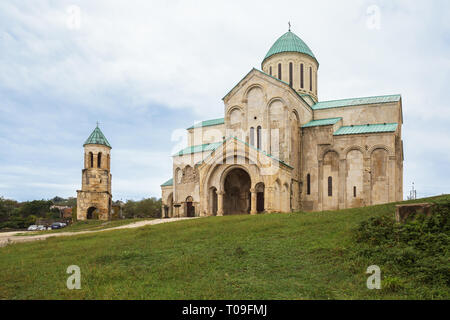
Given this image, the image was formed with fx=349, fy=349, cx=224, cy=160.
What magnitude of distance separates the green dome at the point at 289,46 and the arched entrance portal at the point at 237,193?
44.7 feet

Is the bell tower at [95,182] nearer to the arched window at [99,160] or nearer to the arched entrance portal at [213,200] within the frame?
the arched window at [99,160]

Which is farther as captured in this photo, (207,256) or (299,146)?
(299,146)

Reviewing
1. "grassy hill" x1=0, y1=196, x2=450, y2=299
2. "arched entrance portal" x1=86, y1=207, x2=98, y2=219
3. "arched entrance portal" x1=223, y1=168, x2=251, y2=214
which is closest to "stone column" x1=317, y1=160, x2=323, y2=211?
"arched entrance portal" x1=223, y1=168, x2=251, y2=214

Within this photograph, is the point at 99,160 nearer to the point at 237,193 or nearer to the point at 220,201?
the point at 237,193

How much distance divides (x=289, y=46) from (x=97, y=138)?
2421 centimetres

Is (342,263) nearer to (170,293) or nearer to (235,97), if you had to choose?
(170,293)

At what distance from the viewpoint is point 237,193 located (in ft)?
96.1

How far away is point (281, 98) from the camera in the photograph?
28328 mm

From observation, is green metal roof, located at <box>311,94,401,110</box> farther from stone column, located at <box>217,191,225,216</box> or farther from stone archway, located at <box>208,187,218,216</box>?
stone column, located at <box>217,191,225,216</box>
